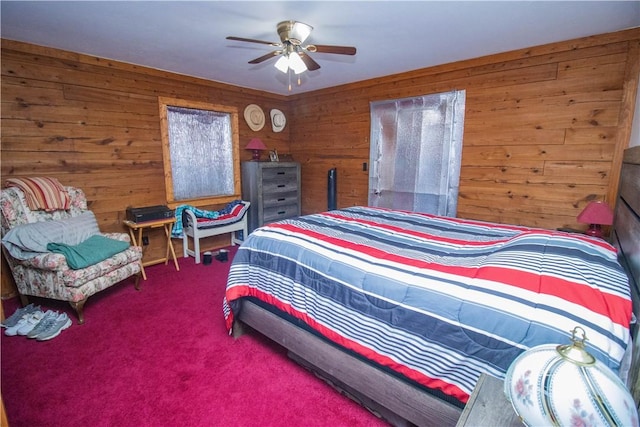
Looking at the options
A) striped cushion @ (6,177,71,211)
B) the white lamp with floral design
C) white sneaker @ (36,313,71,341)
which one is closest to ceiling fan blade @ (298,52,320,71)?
the white lamp with floral design

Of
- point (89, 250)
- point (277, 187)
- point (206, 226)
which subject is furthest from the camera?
point (277, 187)

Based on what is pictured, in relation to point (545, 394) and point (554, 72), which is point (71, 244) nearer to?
point (545, 394)

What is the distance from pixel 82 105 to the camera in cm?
310

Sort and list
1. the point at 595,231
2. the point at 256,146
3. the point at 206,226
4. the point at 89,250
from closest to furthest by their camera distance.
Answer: the point at 595,231, the point at 89,250, the point at 206,226, the point at 256,146

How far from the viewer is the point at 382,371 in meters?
1.47

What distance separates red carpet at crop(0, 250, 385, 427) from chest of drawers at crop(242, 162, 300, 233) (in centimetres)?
195

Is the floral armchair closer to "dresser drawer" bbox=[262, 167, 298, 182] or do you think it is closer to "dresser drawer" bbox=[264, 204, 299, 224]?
"dresser drawer" bbox=[264, 204, 299, 224]

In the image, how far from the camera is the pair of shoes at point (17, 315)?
2354 mm

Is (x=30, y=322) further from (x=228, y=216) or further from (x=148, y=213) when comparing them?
(x=228, y=216)

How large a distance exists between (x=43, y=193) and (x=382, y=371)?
312 centimetres

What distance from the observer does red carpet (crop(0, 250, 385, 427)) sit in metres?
1.60

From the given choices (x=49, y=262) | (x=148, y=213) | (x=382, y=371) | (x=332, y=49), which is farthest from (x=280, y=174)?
Answer: (x=382, y=371)

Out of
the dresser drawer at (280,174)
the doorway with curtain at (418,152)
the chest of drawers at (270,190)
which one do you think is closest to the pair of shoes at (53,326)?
the chest of drawers at (270,190)

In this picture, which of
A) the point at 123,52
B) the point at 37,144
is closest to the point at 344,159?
the point at 123,52
